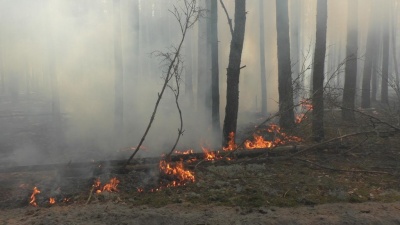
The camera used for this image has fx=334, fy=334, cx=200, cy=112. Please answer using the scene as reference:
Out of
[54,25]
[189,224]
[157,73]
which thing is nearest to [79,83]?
[54,25]

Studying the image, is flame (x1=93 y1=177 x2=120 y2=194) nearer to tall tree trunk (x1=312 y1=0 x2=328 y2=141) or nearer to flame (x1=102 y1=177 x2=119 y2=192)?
flame (x1=102 y1=177 x2=119 y2=192)

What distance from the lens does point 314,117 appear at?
936 centimetres

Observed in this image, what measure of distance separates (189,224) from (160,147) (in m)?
5.48

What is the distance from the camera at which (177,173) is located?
6746 millimetres

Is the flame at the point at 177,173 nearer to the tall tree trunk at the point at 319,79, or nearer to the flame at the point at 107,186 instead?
the flame at the point at 107,186

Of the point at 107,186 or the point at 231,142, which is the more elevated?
the point at 231,142

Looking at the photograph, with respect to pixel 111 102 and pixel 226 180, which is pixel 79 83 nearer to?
pixel 111 102

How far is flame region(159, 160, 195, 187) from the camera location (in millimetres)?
6523

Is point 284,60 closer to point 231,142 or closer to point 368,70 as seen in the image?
point 231,142

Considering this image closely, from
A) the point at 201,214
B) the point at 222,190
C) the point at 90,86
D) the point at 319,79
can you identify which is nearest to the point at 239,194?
the point at 222,190

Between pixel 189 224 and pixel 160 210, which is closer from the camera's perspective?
pixel 189 224

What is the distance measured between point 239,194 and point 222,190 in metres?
0.35

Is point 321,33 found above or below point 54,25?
below

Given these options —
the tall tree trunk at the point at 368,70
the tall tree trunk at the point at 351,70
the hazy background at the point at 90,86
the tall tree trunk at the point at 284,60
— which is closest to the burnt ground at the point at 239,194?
the hazy background at the point at 90,86
